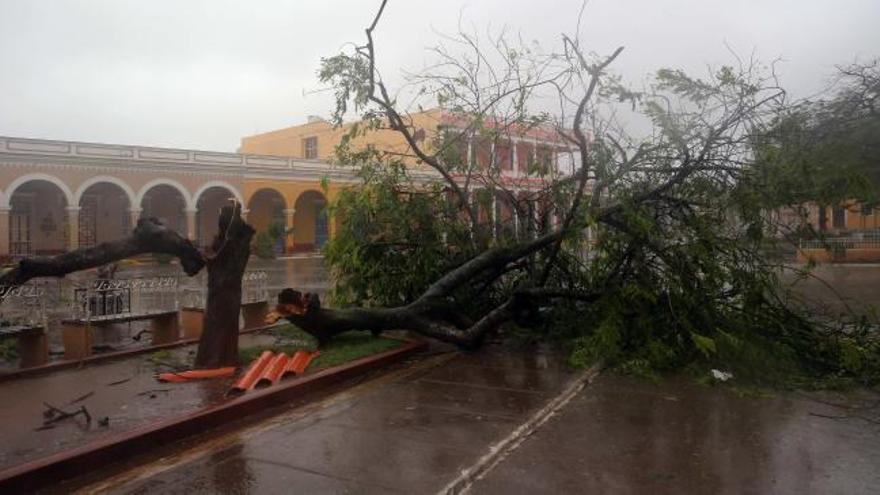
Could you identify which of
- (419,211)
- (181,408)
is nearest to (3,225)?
(419,211)

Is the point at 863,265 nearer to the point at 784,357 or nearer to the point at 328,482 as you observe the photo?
the point at 784,357

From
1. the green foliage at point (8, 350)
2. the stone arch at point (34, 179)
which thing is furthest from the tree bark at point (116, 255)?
the stone arch at point (34, 179)

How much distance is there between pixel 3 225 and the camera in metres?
26.7

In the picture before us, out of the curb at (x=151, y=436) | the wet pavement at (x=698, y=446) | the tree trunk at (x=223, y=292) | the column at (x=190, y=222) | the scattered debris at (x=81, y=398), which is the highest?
the column at (x=190, y=222)

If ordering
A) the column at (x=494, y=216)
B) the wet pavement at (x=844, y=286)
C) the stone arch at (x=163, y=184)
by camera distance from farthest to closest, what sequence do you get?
1. the stone arch at (x=163, y=184)
2. the wet pavement at (x=844, y=286)
3. the column at (x=494, y=216)

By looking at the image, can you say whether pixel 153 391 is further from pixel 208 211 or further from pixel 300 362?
pixel 208 211

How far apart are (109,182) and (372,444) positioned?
27.8m

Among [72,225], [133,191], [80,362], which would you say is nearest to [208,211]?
[133,191]

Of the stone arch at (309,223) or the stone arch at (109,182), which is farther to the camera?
the stone arch at (309,223)

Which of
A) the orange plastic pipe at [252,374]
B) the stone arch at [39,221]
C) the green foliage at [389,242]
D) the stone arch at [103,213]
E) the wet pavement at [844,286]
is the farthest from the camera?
the stone arch at [103,213]

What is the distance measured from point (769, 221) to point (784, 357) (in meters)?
1.54

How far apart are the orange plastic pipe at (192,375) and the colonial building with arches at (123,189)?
697 inches

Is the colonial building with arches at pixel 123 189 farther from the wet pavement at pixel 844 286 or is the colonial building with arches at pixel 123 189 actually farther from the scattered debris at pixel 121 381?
the scattered debris at pixel 121 381

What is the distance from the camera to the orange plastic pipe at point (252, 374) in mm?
5746
